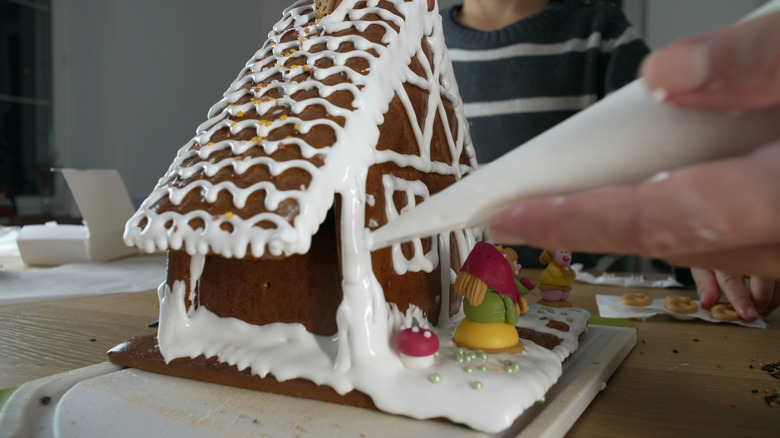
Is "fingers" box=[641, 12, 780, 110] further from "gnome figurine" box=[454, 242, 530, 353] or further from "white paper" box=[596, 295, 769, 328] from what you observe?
"white paper" box=[596, 295, 769, 328]

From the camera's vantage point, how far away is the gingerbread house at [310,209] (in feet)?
1.94

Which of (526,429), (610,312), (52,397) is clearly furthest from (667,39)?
(52,397)

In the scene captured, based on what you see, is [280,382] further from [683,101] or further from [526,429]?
[683,101]

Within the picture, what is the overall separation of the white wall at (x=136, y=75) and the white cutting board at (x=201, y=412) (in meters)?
3.17

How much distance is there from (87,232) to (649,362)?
1621 millimetres

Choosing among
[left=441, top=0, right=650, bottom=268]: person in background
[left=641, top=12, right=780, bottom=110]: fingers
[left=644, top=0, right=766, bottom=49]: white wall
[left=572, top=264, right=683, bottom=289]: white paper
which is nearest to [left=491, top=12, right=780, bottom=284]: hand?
[left=641, top=12, right=780, bottom=110]: fingers

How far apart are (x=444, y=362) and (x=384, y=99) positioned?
1.06ft

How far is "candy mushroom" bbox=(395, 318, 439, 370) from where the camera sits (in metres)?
0.60

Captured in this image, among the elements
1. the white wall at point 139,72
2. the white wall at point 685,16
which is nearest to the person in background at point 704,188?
the white wall at point 685,16

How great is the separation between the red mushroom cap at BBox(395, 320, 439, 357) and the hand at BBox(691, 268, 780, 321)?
2.09ft

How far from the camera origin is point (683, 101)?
1.05 ft

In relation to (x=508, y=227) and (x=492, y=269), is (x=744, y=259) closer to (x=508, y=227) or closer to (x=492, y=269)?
(x=508, y=227)

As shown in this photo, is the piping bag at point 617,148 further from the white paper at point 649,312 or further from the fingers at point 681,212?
the white paper at point 649,312

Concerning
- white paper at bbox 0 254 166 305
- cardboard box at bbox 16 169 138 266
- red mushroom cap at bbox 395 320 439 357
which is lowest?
white paper at bbox 0 254 166 305
